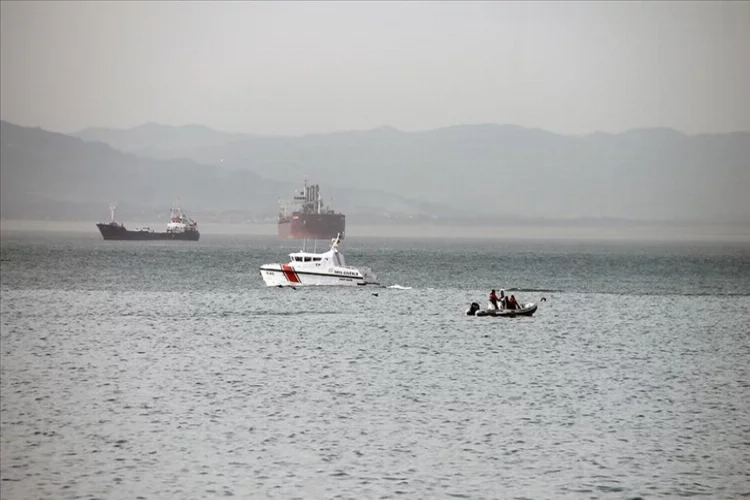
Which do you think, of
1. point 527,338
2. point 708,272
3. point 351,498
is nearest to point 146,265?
point 708,272

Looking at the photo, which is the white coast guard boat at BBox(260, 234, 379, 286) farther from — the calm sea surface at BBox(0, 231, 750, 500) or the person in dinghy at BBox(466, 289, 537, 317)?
the person in dinghy at BBox(466, 289, 537, 317)

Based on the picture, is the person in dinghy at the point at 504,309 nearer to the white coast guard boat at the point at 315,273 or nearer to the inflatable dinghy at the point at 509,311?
the inflatable dinghy at the point at 509,311

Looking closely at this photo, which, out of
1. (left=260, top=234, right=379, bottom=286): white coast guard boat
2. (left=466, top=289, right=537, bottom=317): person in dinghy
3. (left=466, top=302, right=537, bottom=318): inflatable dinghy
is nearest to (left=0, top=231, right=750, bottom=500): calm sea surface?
(left=466, top=302, right=537, bottom=318): inflatable dinghy

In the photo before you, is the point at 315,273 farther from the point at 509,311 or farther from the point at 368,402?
the point at 368,402

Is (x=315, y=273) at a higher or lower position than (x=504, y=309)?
higher

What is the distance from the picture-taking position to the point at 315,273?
108250mm

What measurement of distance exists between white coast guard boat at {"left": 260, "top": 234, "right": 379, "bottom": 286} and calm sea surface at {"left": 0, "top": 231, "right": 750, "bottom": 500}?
17.5m

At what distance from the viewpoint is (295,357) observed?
183 feet

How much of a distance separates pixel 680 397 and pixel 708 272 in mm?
130357

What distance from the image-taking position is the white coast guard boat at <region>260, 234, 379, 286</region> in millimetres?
108438

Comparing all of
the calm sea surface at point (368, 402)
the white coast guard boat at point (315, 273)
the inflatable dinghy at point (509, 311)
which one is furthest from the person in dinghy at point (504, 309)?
the white coast guard boat at point (315, 273)

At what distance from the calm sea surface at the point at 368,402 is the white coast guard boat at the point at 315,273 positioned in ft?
57.3

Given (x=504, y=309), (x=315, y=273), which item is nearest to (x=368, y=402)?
(x=504, y=309)

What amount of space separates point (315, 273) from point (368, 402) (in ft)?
218
